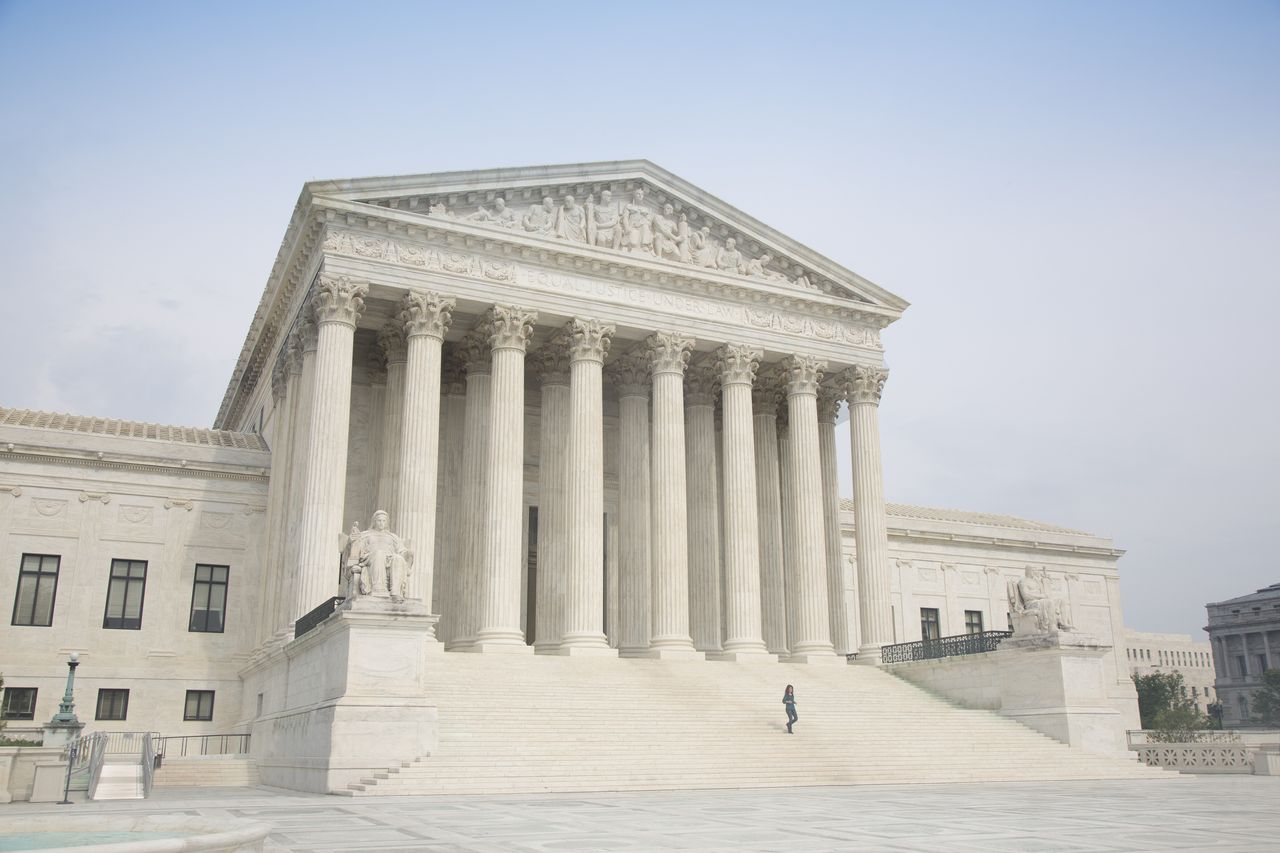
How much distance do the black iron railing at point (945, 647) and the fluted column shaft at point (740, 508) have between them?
506 cm

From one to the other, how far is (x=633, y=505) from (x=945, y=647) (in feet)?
40.0

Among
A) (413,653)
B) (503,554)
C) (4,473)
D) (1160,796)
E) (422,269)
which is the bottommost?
(1160,796)

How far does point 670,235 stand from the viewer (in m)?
40.0

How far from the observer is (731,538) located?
3881cm

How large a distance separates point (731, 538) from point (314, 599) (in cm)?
1470

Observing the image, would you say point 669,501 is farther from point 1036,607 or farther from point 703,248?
point 1036,607

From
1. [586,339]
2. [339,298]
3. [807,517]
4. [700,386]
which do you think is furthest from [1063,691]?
[339,298]

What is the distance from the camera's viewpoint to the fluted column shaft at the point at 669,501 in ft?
121

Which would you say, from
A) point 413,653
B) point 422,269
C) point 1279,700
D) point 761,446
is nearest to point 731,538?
point 761,446

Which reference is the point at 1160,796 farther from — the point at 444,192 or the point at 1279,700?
the point at 1279,700

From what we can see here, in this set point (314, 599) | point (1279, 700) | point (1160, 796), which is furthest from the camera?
point (1279, 700)

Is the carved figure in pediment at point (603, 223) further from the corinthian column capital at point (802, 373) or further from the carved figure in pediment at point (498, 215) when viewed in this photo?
the corinthian column capital at point (802, 373)

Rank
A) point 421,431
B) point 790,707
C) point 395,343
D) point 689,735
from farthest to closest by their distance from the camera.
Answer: point 395,343, point 421,431, point 790,707, point 689,735

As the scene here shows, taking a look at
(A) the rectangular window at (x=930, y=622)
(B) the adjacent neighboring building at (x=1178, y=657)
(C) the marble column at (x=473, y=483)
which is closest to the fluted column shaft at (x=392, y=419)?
(C) the marble column at (x=473, y=483)
